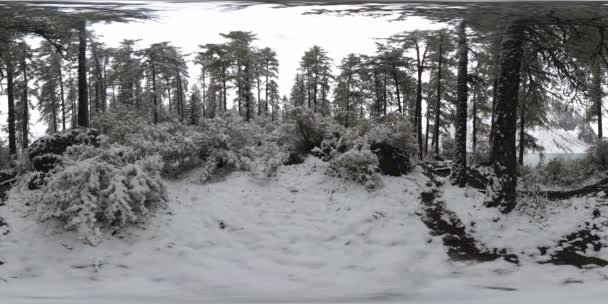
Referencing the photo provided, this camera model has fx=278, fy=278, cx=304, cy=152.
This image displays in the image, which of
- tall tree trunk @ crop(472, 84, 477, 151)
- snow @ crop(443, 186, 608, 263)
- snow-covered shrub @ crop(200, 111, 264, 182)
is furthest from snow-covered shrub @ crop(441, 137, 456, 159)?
snow-covered shrub @ crop(200, 111, 264, 182)

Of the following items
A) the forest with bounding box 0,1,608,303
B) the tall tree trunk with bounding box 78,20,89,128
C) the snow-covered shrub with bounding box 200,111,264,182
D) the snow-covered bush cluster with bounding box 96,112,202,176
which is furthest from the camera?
the snow-covered shrub with bounding box 200,111,264,182

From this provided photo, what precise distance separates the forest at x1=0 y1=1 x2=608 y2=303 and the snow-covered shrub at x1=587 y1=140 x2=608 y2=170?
0.04 metres

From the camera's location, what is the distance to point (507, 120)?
4.00 metres

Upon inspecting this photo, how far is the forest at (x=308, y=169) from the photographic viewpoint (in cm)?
215

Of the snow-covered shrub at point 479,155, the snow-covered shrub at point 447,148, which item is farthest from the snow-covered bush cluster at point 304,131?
the snow-covered shrub at point 447,148

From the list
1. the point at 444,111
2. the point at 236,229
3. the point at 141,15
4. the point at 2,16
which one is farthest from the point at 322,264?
the point at 444,111

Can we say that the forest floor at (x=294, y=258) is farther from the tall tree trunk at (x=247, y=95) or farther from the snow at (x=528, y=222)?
the tall tree trunk at (x=247, y=95)

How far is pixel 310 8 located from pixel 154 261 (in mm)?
2993

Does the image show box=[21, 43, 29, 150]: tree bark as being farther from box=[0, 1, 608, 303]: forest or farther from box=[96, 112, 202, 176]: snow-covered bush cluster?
box=[96, 112, 202, 176]: snow-covered bush cluster

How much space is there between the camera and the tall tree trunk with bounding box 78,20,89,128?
3.32m

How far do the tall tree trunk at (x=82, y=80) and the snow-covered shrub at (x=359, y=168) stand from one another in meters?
4.02

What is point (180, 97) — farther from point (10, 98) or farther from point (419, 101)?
point (419, 101)

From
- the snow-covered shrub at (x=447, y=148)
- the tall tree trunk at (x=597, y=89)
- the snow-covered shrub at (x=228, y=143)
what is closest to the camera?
the tall tree trunk at (x=597, y=89)

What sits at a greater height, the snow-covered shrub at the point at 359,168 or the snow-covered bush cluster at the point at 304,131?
the snow-covered bush cluster at the point at 304,131
